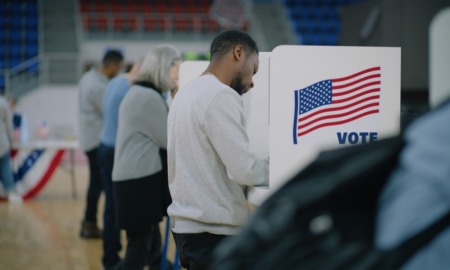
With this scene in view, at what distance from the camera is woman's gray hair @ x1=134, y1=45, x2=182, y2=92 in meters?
3.40

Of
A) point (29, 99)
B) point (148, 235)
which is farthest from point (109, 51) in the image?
point (29, 99)

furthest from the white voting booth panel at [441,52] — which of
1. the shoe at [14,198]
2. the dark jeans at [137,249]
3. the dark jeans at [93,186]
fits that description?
the shoe at [14,198]

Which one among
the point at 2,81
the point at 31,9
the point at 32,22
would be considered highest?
the point at 31,9

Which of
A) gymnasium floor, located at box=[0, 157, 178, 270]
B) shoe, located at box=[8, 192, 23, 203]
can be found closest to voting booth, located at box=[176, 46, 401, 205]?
gymnasium floor, located at box=[0, 157, 178, 270]

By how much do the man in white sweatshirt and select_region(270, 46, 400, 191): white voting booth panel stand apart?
0.11 metres

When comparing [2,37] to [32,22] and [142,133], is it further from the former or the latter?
[142,133]

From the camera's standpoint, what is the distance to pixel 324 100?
2.42 metres

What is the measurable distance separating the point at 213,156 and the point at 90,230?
13.3 feet

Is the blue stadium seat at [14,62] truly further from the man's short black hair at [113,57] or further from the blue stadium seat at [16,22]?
the man's short black hair at [113,57]

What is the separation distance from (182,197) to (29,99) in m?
13.4

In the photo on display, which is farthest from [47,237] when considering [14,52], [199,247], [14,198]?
[14,52]

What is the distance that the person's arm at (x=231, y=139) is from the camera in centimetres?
226

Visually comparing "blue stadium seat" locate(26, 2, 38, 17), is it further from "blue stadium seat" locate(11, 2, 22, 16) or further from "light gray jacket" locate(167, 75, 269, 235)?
"light gray jacket" locate(167, 75, 269, 235)

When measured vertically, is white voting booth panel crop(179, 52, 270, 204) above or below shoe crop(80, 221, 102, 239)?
above
